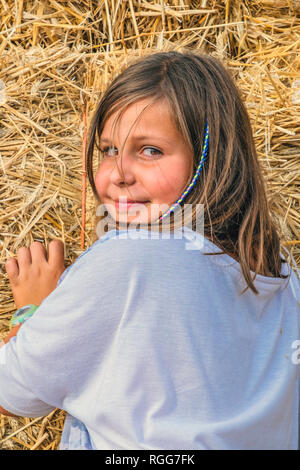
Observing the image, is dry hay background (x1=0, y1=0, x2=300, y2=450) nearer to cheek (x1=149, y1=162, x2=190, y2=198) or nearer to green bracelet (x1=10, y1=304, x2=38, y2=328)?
green bracelet (x1=10, y1=304, x2=38, y2=328)

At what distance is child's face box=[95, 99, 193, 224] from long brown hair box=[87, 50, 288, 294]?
24 millimetres

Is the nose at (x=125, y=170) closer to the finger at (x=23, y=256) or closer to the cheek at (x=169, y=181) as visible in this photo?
the cheek at (x=169, y=181)

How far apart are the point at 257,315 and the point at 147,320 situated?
0.24m

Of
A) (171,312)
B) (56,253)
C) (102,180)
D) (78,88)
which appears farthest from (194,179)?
(78,88)

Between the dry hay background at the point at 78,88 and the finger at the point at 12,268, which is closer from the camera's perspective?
the finger at the point at 12,268

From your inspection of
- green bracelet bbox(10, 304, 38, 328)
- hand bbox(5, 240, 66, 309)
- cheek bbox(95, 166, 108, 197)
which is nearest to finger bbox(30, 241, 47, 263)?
hand bbox(5, 240, 66, 309)

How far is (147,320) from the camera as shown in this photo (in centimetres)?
89

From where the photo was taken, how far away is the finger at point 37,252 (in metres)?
1.39

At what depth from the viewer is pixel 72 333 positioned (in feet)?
2.98

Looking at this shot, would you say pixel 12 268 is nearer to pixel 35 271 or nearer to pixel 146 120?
pixel 35 271

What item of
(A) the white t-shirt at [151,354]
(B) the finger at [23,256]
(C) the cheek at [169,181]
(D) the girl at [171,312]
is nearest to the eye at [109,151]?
(D) the girl at [171,312]

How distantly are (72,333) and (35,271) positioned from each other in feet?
1.51

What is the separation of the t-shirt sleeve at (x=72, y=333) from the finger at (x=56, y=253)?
42 cm
